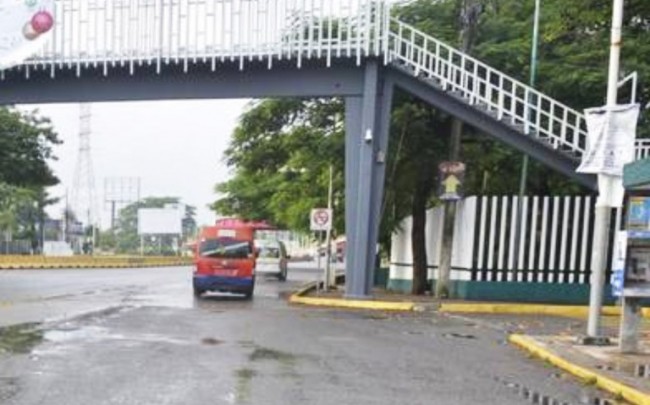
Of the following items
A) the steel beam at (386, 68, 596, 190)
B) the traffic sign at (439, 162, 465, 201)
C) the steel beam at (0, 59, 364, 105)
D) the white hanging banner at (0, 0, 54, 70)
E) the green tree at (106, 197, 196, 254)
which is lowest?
the green tree at (106, 197, 196, 254)

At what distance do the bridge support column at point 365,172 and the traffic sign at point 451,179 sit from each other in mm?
1942

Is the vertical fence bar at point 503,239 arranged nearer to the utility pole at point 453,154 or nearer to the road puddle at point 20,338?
the utility pole at point 453,154

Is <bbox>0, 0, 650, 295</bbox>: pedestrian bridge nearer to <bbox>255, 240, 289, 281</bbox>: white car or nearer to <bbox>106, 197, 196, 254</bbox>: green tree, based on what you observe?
<bbox>255, 240, 289, 281</bbox>: white car

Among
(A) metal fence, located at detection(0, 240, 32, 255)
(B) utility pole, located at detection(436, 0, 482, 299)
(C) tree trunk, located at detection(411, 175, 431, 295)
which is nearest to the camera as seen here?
(B) utility pole, located at detection(436, 0, 482, 299)

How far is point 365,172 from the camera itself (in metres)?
24.8

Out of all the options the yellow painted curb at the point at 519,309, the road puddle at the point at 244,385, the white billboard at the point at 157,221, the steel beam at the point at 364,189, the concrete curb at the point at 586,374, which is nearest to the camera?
the road puddle at the point at 244,385

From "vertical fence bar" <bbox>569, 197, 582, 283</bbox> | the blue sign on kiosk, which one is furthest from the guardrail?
the blue sign on kiosk

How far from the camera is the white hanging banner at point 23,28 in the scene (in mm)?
25578

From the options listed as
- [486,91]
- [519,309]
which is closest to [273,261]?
[519,309]

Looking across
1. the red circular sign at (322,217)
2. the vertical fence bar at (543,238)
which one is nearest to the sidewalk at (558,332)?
the red circular sign at (322,217)

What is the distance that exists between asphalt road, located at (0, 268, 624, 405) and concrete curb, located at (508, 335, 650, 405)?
21 cm

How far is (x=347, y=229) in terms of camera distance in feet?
83.0

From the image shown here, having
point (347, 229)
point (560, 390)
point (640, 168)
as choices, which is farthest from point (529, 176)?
point (560, 390)

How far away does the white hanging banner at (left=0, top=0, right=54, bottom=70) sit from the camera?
25.6 metres
